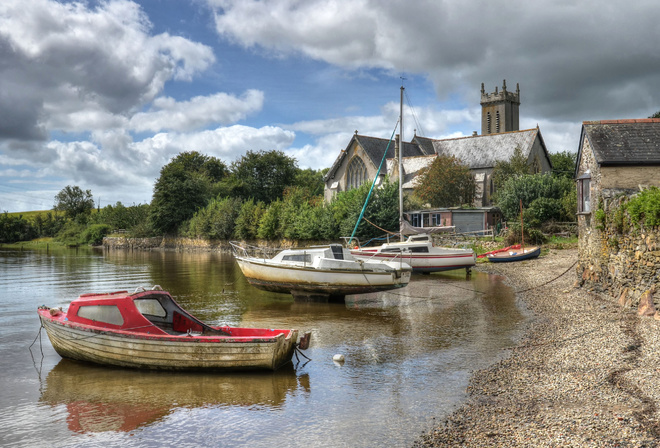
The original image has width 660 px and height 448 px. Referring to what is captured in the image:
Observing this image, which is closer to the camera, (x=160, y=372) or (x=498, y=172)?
(x=160, y=372)

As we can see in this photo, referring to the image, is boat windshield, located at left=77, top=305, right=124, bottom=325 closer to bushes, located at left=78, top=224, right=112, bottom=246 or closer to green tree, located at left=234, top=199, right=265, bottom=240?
green tree, located at left=234, top=199, right=265, bottom=240

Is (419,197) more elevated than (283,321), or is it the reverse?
(419,197)

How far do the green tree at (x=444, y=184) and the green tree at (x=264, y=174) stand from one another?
38.1 m

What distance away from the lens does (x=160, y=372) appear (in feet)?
Result: 42.0

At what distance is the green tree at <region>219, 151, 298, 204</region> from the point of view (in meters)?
88.6

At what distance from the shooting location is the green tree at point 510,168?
55531 millimetres

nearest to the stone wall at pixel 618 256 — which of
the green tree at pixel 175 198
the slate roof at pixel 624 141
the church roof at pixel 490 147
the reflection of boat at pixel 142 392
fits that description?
the slate roof at pixel 624 141

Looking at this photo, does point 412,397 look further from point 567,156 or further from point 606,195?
point 567,156

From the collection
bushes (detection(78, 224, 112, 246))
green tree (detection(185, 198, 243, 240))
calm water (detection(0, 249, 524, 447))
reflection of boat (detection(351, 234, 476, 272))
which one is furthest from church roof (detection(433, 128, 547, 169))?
bushes (detection(78, 224, 112, 246))

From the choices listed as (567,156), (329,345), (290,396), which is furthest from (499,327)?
(567,156)

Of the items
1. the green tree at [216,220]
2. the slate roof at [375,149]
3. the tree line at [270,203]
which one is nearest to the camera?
the tree line at [270,203]

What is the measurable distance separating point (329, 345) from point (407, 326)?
381 cm

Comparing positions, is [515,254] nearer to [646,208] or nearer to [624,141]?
[624,141]

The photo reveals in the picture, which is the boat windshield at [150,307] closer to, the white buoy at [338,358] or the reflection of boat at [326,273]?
the white buoy at [338,358]
